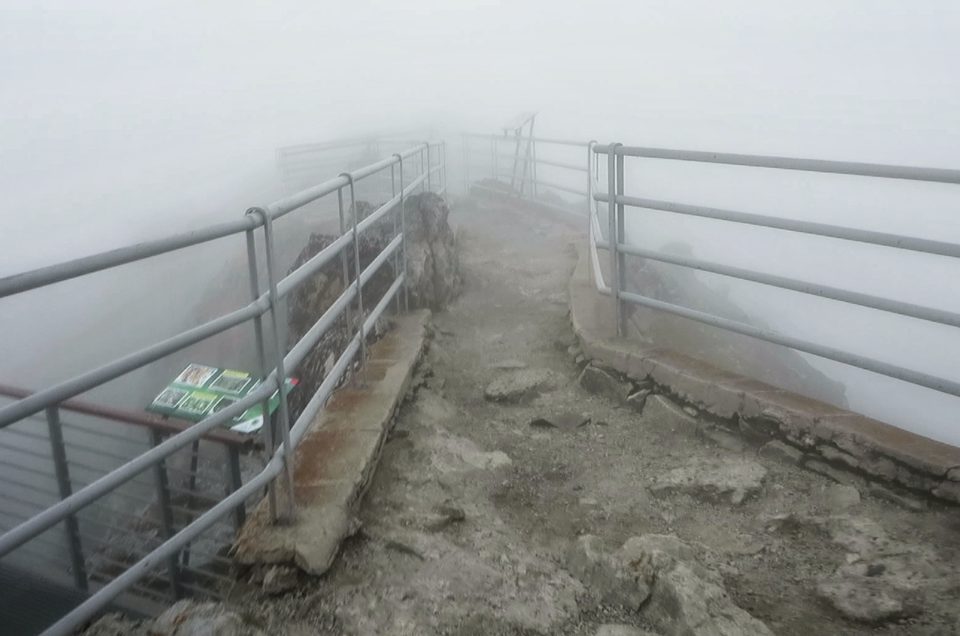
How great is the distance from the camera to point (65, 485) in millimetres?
3064

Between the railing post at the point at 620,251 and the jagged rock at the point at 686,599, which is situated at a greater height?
the railing post at the point at 620,251

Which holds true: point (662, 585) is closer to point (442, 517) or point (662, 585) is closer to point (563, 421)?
point (442, 517)

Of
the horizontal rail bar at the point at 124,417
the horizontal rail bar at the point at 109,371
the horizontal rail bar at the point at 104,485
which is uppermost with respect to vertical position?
the horizontal rail bar at the point at 109,371

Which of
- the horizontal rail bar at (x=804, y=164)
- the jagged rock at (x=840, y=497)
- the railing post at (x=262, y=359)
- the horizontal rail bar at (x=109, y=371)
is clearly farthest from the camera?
the jagged rock at (x=840, y=497)

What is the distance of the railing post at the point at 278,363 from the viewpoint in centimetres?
237

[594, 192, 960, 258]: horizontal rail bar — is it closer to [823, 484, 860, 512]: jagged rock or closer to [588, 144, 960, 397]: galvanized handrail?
[588, 144, 960, 397]: galvanized handrail

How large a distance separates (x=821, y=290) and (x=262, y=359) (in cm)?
236

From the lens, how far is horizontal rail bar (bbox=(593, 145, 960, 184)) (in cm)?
274

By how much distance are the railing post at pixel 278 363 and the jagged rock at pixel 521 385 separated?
180 cm

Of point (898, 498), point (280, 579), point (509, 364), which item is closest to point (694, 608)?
point (898, 498)

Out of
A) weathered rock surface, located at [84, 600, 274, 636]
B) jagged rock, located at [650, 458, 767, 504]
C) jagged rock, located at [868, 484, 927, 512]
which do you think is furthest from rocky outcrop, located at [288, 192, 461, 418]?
jagged rock, located at [868, 484, 927, 512]

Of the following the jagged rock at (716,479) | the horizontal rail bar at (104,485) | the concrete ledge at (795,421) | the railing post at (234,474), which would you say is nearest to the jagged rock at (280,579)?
the horizontal rail bar at (104,485)

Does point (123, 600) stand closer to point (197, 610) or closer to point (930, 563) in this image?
point (197, 610)

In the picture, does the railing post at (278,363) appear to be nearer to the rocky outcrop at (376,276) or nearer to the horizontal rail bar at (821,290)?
the horizontal rail bar at (821,290)
